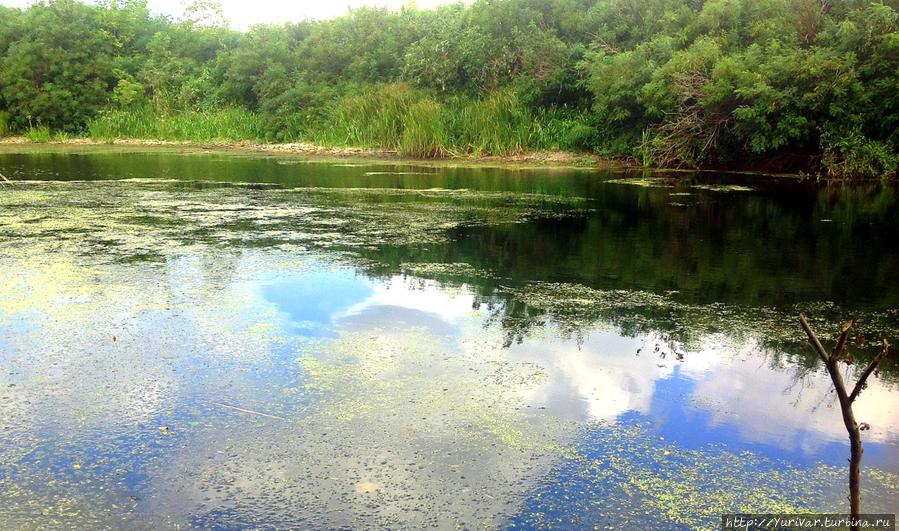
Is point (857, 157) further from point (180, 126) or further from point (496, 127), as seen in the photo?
point (180, 126)

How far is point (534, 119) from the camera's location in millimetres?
18328

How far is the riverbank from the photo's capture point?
1667 cm

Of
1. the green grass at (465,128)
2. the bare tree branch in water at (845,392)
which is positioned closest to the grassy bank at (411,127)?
the green grass at (465,128)

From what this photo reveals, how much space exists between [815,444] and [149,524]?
2439 mm

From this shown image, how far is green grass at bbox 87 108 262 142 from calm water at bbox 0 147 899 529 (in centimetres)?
1620

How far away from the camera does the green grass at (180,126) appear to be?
23.2 m

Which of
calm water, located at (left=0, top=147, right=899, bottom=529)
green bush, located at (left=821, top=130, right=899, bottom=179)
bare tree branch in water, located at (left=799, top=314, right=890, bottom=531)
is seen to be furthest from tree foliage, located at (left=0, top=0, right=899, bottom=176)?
bare tree branch in water, located at (left=799, top=314, right=890, bottom=531)

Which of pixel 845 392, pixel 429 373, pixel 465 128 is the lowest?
pixel 429 373

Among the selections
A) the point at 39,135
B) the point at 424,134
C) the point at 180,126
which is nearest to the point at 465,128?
the point at 424,134

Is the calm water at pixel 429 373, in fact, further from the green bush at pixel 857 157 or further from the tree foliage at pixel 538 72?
the tree foliage at pixel 538 72

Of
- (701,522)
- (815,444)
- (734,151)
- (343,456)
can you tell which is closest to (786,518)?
(701,522)

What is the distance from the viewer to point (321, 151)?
20.1 m

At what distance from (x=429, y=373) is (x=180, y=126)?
2260 cm

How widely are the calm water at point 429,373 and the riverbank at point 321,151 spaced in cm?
916
